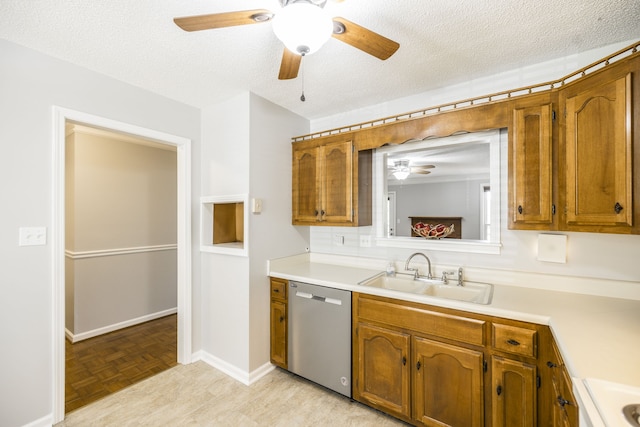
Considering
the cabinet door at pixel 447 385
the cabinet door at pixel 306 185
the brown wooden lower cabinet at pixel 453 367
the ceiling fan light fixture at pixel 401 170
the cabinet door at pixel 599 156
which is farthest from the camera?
the cabinet door at pixel 306 185

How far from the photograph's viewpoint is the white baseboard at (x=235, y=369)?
7.86 feet

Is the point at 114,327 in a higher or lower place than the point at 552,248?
lower

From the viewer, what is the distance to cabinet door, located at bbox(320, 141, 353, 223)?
8.09 feet

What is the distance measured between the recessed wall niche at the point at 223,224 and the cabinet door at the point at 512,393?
188 cm

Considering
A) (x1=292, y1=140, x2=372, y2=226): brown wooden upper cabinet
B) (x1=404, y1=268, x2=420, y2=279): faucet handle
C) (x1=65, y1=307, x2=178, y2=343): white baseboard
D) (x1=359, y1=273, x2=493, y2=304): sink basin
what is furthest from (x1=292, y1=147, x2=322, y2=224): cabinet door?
(x1=65, y1=307, x2=178, y2=343): white baseboard

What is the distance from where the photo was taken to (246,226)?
2.38 m

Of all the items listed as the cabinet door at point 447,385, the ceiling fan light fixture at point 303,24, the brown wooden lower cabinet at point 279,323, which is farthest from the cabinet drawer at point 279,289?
the ceiling fan light fixture at point 303,24

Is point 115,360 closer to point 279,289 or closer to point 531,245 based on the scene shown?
point 279,289

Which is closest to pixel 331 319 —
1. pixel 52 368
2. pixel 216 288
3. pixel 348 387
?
pixel 348 387

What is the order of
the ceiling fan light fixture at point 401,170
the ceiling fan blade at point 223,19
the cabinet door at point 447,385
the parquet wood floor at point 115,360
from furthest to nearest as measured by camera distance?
the ceiling fan light fixture at point 401,170
the parquet wood floor at point 115,360
the cabinet door at point 447,385
the ceiling fan blade at point 223,19

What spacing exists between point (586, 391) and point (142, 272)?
413cm

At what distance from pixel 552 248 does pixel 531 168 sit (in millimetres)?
580

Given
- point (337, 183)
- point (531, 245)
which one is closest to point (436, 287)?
point (531, 245)

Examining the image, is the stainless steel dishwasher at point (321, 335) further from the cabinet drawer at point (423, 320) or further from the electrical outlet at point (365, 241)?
the electrical outlet at point (365, 241)
